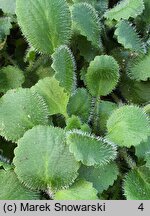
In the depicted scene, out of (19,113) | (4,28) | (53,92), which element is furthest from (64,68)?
(4,28)

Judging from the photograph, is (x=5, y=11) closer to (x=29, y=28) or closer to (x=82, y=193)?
(x=29, y=28)

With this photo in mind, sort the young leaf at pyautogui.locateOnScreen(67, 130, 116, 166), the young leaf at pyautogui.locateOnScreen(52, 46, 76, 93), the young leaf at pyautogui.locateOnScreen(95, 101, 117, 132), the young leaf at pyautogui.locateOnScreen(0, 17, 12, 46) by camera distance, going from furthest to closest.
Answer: the young leaf at pyautogui.locateOnScreen(0, 17, 12, 46), the young leaf at pyautogui.locateOnScreen(95, 101, 117, 132), the young leaf at pyautogui.locateOnScreen(52, 46, 76, 93), the young leaf at pyautogui.locateOnScreen(67, 130, 116, 166)

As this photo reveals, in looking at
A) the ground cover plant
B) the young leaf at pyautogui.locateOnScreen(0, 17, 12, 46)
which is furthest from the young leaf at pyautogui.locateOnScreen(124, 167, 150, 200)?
the young leaf at pyautogui.locateOnScreen(0, 17, 12, 46)

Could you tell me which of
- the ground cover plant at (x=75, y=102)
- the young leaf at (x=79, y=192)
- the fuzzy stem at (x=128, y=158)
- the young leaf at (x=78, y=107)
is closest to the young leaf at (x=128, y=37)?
the ground cover plant at (x=75, y=102)

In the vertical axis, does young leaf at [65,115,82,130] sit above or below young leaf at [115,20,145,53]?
below

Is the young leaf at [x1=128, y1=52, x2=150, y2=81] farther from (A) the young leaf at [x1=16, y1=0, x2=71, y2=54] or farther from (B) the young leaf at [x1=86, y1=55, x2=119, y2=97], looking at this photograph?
(A) the young leaf at [x1=16, y1=0, x2=71, y2=54]

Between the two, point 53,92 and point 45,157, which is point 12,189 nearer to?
point 45,157

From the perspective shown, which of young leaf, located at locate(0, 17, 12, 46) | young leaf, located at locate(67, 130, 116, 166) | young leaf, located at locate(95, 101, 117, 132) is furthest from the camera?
young leaf, located at locate(0, 17, 12, 46)
